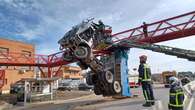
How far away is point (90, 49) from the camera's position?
13.0 meters

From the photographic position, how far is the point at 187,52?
1440cm

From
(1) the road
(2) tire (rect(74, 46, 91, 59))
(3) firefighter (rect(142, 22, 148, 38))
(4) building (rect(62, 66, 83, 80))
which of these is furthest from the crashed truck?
(4) building (rect(62, 66, 83, 80))

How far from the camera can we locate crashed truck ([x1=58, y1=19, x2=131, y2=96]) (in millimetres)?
12797

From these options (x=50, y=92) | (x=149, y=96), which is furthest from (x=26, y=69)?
(x=149, y=96)

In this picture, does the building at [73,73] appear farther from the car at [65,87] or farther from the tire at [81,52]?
the tire at [81,52]

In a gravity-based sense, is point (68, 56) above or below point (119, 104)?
above

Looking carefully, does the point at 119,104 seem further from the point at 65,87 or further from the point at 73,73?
the point at 73,73

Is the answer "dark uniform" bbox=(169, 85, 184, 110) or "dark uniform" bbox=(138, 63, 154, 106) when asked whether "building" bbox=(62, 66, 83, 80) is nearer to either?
"dark uniform" bbox=(138, 63, 154, 106)

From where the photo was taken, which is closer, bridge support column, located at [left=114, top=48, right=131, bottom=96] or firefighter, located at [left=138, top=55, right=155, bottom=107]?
firefighter, located at [left=138, top=55, right=155, bottom=107]

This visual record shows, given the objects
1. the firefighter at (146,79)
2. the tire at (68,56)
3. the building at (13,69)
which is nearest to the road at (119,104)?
the firefighter at (146,79)

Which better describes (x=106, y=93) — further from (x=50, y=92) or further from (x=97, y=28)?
(x=50, y=92)

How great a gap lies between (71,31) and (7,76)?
3663cm

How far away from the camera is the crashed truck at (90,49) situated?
504 inches

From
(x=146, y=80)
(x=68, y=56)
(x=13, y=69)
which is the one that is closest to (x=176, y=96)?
(x=146, y=80)
